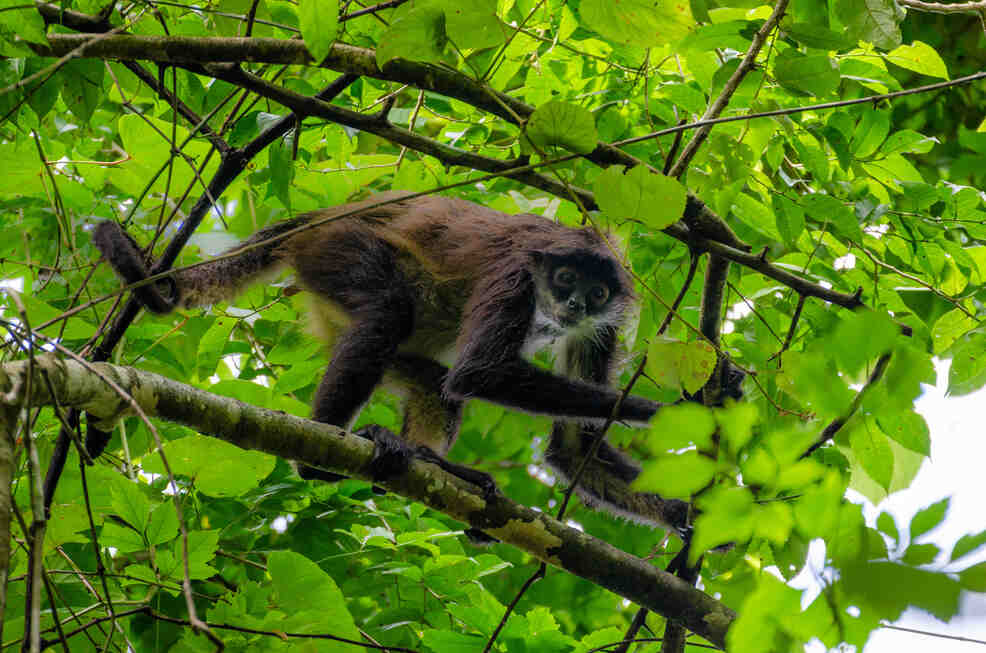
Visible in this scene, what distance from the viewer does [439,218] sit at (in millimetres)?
5055

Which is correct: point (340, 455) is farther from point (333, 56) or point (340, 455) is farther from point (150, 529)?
point (333, 56)

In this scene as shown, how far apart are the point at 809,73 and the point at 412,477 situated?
1926 mm

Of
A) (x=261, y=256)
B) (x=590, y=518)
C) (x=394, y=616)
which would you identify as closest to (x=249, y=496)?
(x=394, y=616)

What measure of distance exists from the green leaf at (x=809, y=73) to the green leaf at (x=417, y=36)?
3.68 ft

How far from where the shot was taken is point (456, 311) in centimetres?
501

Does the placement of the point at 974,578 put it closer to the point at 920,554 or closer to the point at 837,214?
the point at 920,554

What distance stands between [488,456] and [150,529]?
161 inches

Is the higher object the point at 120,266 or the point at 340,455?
the point at 120,266

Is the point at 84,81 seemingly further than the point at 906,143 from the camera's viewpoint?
No

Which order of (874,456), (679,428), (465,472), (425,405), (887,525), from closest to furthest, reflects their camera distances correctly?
(887,525) → (679,428) → (874,456) → (465,472) → (425,405)

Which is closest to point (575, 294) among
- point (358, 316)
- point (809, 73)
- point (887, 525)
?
point (358, 316)

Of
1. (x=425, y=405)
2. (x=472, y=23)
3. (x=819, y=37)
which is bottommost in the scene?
(x=425, y=405)

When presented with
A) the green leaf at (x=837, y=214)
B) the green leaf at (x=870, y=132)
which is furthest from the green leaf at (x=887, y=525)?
the green leaf at (x=870, y=132)

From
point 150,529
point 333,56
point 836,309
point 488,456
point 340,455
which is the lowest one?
point 150,529
